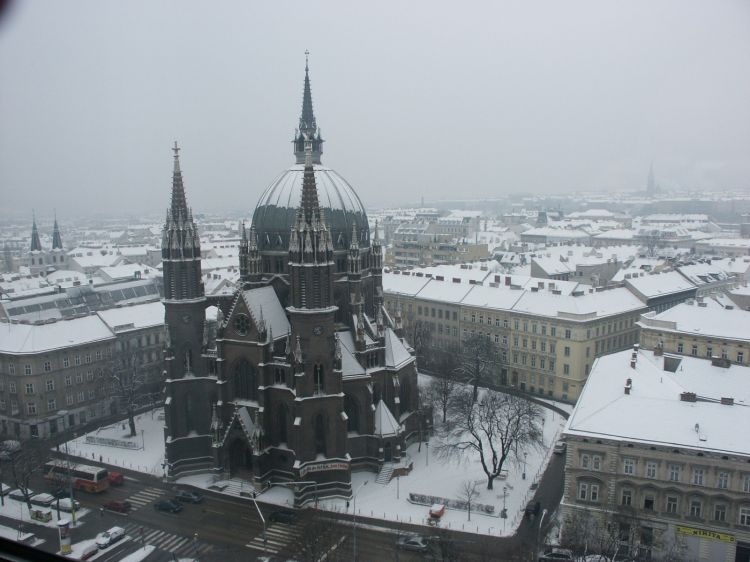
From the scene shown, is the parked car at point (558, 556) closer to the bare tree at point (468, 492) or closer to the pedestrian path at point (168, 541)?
the bare tree at point (468, 492)

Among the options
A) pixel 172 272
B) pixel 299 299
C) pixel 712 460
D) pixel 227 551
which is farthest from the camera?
pixel 172 272

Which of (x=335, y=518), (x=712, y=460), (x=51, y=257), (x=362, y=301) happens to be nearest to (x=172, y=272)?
(x=362, y=301)

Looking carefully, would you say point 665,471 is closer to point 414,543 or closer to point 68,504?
point 414,543

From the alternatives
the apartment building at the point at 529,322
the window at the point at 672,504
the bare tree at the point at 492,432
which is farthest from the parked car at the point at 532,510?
the apartment building at the point at 529,322

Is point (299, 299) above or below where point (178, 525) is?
above

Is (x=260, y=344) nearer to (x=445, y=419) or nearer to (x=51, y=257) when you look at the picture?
(x=445, y=419)

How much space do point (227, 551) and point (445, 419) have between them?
2738 cm

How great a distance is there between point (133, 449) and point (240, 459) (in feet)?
47.1

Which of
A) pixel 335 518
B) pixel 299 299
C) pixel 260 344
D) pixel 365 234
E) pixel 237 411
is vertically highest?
pixel 365 234

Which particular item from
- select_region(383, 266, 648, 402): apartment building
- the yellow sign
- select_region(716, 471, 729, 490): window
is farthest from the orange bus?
select_region(383, 266, 648, 402): apartment building

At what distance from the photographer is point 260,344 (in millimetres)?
53000

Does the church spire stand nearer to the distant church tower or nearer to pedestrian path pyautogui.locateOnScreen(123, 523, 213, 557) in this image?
the distant church tower

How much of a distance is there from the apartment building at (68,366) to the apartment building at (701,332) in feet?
197

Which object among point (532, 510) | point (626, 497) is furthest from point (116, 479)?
point (626, 497)
